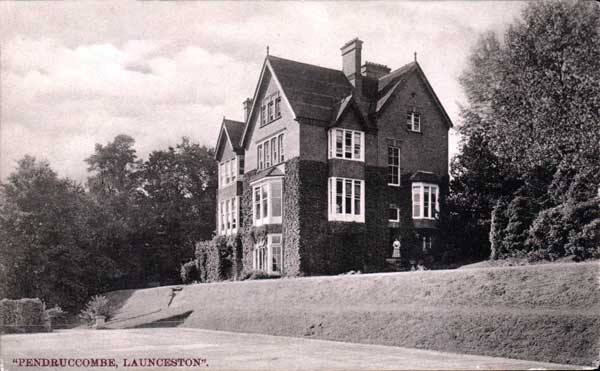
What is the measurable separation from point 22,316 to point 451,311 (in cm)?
2028

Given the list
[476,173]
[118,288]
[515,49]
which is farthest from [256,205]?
[118,288]

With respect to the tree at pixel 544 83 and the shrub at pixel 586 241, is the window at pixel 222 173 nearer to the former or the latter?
the tree at pixel 544 83

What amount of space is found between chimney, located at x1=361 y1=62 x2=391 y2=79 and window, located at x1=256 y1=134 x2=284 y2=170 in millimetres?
7960

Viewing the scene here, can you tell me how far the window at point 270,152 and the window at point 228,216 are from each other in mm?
5135

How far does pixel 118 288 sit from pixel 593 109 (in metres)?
42.1

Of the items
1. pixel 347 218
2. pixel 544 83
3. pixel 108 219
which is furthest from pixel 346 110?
pixel 108 219

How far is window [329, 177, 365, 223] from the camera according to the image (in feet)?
97.1

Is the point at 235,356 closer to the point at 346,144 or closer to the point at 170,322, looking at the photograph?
the point at 170,322

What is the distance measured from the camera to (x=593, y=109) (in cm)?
1678

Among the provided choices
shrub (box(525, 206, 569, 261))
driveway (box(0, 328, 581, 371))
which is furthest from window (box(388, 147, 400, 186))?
driveway (box(0, 328, 581, 371))

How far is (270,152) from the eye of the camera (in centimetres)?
3238

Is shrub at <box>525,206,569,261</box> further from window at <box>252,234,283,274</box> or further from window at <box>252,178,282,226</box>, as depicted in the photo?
window at <box>252,178,282,226</box>

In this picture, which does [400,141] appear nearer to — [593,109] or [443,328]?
[593,109]

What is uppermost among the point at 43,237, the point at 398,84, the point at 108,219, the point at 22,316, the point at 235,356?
the point at 398,84
